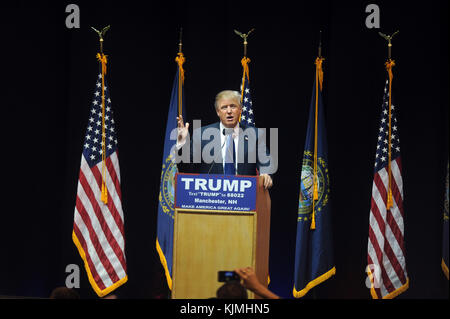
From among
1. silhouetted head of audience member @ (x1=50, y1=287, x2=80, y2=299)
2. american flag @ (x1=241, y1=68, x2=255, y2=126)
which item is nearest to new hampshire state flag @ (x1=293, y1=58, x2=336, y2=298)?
american flag @ (x1=241, y1=68, x2=255, y2=126)

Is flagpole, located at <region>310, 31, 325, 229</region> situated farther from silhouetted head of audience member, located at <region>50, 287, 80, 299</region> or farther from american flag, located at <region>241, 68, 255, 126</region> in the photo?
silhouetted head of audience member, located at <region>50, 287, 80, 299</region>

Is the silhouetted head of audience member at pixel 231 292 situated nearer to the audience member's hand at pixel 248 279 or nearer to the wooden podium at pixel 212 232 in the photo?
the audience member's hand at pixel 248 279

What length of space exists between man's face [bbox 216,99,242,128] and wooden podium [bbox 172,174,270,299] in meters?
1.04

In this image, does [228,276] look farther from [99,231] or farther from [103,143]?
[103,143]

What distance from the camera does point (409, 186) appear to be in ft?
18.9

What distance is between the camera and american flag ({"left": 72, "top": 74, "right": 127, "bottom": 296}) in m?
5.70

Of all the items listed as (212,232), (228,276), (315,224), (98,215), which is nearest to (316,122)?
(315,224)

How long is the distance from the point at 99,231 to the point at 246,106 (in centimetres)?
183

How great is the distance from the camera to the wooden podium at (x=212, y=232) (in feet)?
12.9

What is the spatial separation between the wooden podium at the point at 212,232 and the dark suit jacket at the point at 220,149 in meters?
0.86

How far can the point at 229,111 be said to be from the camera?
489 centimetres
